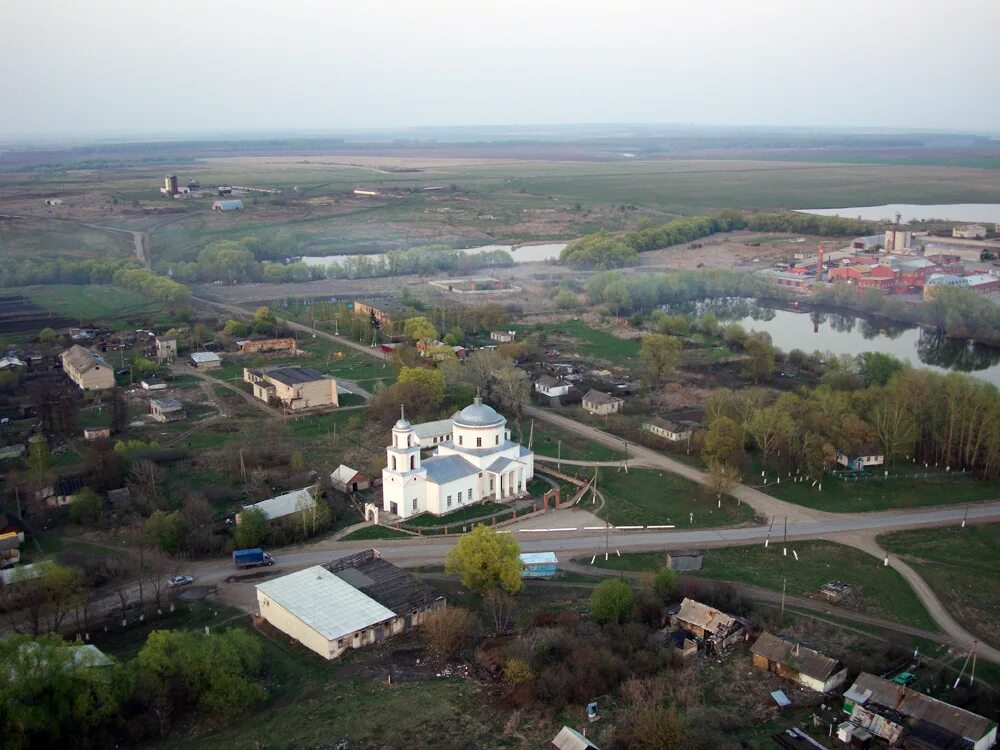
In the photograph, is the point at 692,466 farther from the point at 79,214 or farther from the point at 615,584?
the point at 79,214

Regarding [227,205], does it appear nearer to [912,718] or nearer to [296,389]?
[296,389]

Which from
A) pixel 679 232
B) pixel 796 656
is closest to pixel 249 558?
pixel 796 656

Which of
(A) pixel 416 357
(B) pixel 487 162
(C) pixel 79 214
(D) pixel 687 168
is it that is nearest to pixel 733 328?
(A) pixel 416 357

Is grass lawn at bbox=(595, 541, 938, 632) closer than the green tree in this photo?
Yes

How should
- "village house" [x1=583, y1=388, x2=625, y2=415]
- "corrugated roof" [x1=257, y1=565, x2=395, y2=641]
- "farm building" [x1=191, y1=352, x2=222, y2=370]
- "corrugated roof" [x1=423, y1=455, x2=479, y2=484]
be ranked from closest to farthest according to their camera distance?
1. "corrugated roof" [x1=257, y1=565, x2=395, y2=641]
2. "corrugated roof" [x1=423, y1=455, x2=479, y2=484]
3. "village house" [x1=583, y1=388, x2=625, y2=415]
4. "farm building" [x1=191, y1=352, x2=222, y2=370]

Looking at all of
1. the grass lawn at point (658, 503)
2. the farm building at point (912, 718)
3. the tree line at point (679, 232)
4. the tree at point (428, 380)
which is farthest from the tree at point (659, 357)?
the tree line at point (679, 232)

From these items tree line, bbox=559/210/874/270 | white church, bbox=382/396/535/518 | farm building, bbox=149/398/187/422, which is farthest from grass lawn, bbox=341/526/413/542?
tree line, bbox=559/210/874/270

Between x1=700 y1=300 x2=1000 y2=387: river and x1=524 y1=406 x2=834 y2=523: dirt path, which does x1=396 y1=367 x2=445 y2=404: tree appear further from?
x1=700 y1=300 x2=1000 y2=387: river
